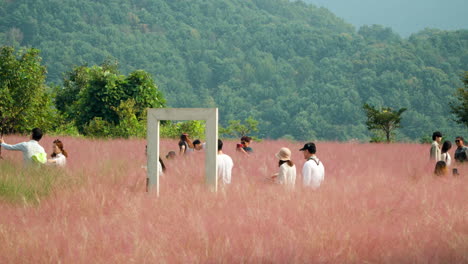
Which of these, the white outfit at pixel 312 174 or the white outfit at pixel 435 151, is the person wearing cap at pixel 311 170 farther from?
the white outfit at pixel 435 151

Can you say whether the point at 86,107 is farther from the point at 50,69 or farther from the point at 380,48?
the point at 380,48

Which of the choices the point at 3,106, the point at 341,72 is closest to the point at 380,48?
the point at 341,72

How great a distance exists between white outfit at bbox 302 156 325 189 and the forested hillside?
232 feet

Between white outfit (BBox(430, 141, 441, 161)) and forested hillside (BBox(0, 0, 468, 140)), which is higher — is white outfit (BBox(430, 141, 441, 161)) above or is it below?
below

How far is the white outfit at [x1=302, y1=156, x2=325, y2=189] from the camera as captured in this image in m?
9.08

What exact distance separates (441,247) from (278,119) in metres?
86.9

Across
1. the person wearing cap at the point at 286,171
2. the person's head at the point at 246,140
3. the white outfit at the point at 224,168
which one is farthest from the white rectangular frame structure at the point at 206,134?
the person's head at the point at 246,140

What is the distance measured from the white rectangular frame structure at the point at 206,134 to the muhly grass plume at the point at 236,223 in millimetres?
259

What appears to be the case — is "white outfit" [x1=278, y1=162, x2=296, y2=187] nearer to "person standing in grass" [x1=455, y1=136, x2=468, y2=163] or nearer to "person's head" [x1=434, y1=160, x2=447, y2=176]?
"person's head" [x1=434, y1=160, x2=447, y2=176]

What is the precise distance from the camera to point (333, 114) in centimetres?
8938

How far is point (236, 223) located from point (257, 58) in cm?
12309

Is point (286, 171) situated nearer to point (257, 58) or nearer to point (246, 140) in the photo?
point (246, 140)

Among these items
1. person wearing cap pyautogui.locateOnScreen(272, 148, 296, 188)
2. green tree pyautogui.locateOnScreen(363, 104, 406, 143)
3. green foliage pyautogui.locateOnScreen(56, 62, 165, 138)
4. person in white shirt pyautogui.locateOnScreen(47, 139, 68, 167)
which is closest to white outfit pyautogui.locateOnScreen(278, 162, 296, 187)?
person wearing cap pyautogui.locateOnScreen(272, 148, 296, 188)

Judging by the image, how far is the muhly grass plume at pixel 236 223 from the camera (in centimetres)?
548
